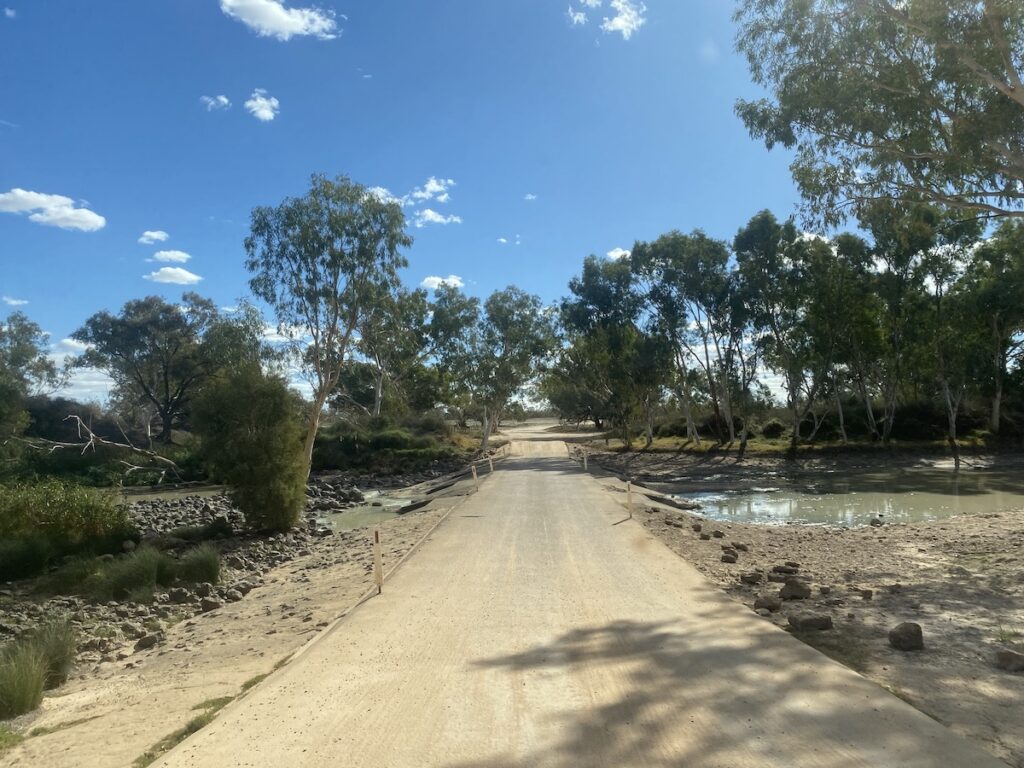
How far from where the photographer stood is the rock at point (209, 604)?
12.9 m

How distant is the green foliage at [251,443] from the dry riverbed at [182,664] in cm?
453

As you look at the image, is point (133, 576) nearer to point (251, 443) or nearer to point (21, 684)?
point (251, 443)

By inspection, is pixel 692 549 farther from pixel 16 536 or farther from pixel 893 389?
pixel 893 389

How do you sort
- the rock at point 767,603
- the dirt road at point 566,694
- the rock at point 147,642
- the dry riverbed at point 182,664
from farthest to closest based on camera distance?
the rock at point 147,642
the rock at point 767,603
the dry riverbed at point 182,664
the dirt road at point 566,694

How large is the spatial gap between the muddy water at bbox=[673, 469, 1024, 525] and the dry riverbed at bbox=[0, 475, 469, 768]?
47.8ft

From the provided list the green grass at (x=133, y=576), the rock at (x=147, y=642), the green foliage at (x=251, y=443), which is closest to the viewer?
the rock at (x=147, y=642)

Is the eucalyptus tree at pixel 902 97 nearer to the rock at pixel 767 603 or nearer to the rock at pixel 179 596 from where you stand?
the rock at pixel 767 603

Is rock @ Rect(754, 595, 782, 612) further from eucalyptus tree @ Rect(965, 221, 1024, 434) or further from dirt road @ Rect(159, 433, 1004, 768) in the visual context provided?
eucalyptus tree @ Rect(965, 221, 1024, 434)

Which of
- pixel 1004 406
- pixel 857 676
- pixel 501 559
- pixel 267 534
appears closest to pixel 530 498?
pixel 267 534

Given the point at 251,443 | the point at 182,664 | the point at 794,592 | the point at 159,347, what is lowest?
the point at 182,664

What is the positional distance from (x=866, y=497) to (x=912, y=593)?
2034cm

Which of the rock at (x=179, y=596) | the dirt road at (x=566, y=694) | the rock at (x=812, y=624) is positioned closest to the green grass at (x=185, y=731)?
the dirt road at (x=566, y=694)

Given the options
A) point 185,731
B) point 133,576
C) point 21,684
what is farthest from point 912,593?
point 133,576

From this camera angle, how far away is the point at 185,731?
5.80 m
